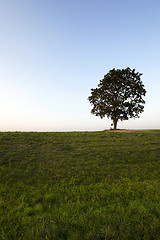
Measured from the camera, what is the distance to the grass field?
13.2 feet

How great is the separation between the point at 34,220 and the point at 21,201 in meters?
1.84

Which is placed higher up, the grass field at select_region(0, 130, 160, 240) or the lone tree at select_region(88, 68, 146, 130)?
the lone tree at select_region(88, 68, 146, 130)

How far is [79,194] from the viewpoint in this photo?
6645 mm

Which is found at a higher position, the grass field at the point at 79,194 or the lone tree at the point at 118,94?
the lone tree at the point at 118,94

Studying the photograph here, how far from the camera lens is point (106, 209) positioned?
5172 millimetres

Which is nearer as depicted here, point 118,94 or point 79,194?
point 79,194

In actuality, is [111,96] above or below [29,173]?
above

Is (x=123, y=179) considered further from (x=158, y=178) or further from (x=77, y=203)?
(x=77, y=203)

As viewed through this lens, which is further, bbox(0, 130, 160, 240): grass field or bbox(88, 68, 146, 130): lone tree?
bbox(88, 68, 146, 130): lone tree

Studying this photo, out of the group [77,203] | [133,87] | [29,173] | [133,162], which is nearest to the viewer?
[77,203]

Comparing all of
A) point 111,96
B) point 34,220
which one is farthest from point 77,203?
point 111,96

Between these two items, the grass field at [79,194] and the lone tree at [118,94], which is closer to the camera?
the grass field at [79,194]

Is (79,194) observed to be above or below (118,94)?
below

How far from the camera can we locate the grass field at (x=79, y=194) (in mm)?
4025
